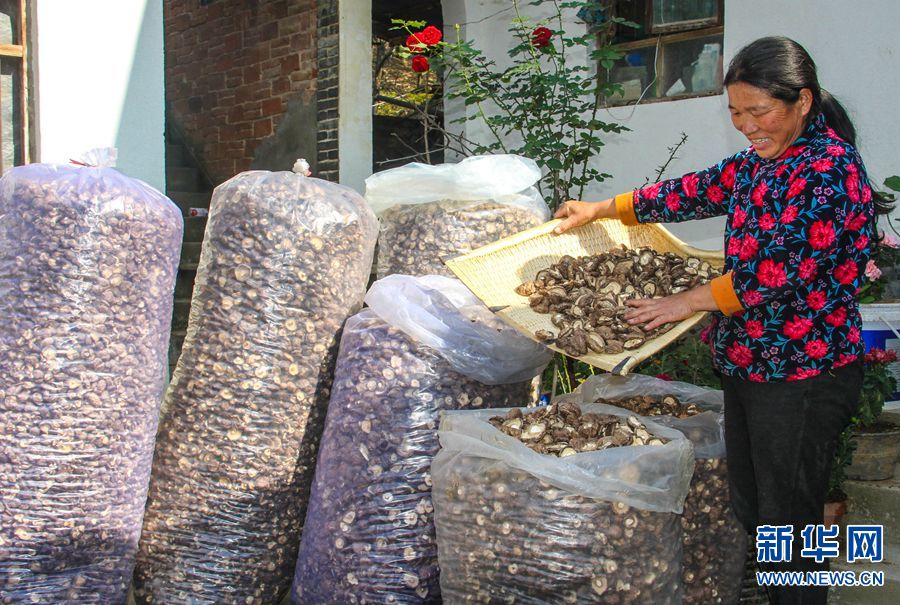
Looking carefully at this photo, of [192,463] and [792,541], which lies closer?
[792,541]

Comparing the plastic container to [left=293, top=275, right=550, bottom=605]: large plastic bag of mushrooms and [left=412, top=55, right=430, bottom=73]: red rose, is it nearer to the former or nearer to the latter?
[left=293, top=275, right=550, bottom=605]: large plastic bag of mushrooms

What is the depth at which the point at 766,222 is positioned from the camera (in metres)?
1.80

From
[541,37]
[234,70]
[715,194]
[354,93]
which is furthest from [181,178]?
[715,194]

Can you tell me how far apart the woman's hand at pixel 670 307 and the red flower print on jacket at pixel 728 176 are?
1.14 feet

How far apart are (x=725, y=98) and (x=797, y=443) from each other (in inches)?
116

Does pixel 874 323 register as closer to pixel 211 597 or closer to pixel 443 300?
pixel 443 300

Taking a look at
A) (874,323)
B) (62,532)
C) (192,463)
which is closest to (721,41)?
(874,323)

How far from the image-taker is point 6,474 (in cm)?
214

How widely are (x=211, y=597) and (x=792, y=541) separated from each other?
159 cm

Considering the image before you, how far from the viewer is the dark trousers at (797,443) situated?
1850 mm

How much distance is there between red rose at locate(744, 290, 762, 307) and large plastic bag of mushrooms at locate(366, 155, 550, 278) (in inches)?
42.5

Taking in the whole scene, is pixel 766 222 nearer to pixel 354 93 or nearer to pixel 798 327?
pixel 798 327

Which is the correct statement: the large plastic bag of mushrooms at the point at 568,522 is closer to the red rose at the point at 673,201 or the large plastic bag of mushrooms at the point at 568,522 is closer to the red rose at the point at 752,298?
the red rose at the point at 752,298

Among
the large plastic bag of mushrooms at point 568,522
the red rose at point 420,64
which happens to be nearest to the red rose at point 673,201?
the large plastic bag of mushrooms at point 568,522
